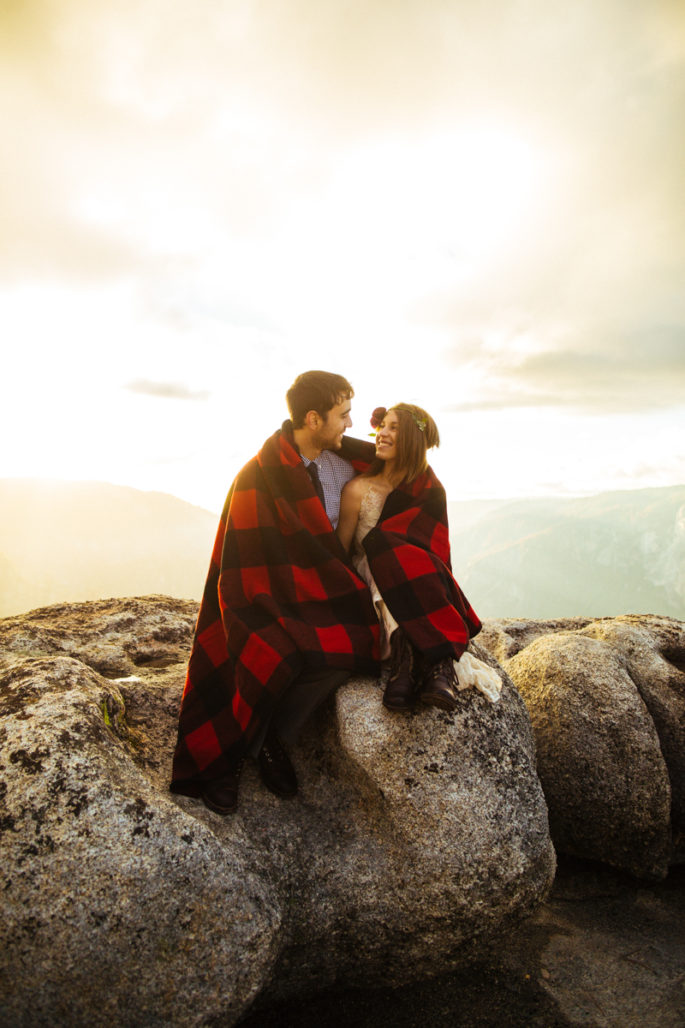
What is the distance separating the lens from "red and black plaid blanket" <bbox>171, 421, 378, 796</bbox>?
4621mm

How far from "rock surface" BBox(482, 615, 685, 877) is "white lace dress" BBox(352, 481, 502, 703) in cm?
156

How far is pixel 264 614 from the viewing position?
499 centimetres

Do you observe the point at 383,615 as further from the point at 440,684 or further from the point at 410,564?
the point at 440,684

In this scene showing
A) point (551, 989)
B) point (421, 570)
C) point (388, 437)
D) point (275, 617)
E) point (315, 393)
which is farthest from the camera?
point (388, 437)

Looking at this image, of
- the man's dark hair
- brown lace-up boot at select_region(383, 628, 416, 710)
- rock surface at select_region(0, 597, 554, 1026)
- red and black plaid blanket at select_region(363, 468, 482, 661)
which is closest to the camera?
rock surface at select_region(0, 597, 554, 1026)

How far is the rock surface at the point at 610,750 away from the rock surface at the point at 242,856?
129cm

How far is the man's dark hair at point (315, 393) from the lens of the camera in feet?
18.4

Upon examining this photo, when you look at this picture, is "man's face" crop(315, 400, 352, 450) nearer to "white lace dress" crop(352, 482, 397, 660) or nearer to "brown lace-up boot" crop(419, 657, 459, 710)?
"white lace dress" crop(352, 482, 397, 660)

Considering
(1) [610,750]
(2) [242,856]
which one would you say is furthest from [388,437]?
(1) [610,750]

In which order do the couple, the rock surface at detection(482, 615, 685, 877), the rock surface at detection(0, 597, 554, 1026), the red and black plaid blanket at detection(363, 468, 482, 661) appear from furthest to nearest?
1. the rock surface at detection(482, 615, 685, 877)
2. the red and black plaid blanket at detection(363, 468, 482, 661)
3. the couple
4. the rock surface at detection(0, 597, 554, 1026)

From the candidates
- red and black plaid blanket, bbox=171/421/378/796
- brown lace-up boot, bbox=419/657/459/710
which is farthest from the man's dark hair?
brown lace-up boot, bbox=419/657/459/710

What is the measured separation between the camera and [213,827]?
13.7ft

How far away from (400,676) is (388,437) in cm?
236

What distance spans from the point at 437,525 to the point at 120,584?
19745cm
